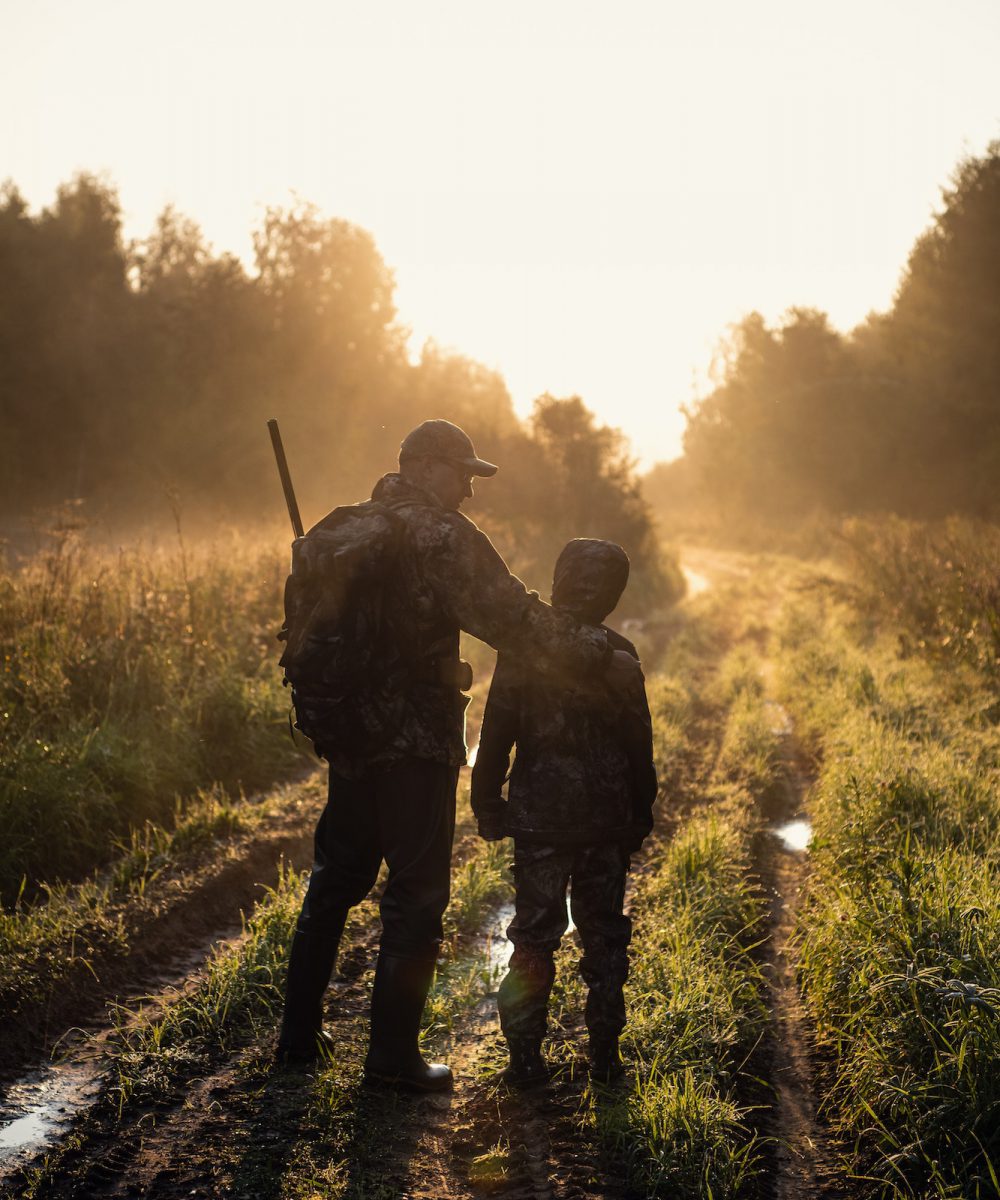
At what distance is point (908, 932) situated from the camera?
3754 mm

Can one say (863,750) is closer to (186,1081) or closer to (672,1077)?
(672,1077)

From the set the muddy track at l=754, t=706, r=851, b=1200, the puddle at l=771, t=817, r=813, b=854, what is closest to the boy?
the muddy track at l=754, t=706, r=851, b=1200

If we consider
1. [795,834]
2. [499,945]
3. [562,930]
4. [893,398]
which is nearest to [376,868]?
[562,930]

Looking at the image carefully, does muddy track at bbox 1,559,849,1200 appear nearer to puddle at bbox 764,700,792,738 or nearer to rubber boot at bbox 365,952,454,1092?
rubber boot at bbox 365,952,454,1092

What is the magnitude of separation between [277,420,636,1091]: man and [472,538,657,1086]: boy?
0.14 m

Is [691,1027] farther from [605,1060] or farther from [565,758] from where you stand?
[565,758]

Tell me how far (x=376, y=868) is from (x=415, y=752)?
558 mm

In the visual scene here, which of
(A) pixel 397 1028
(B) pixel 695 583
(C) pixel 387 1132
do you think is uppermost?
(A) pixel 397 1028

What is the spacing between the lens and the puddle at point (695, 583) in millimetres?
23953

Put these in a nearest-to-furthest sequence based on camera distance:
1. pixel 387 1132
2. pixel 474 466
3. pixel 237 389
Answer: pixel 387 1132
pixel 474 466
pixel 237 389

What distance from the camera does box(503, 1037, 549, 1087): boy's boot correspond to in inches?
136

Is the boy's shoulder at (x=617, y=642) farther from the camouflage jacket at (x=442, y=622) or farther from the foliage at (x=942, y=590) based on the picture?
the foliage at (x=942, y=590)

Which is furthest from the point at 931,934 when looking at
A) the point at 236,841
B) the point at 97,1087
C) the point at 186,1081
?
the point at 236,841

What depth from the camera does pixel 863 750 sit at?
6.85 meters
